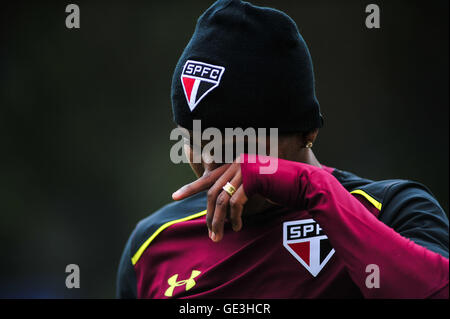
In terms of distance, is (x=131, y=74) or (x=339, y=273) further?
(x=131, y=74)

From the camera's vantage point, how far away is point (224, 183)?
4.22 feet

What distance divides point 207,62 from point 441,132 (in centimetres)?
538

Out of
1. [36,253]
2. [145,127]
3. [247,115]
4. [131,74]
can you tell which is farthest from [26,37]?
[247,115]

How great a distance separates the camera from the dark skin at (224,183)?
4.14 feet

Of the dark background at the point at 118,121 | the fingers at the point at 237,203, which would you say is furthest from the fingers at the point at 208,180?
the dark background at the point at 118,121

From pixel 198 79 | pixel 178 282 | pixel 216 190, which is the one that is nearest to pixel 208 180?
pixel 216 190

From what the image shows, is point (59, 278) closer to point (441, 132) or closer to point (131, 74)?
point (131, 74)

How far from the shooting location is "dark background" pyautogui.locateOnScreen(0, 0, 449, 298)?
17.9ft

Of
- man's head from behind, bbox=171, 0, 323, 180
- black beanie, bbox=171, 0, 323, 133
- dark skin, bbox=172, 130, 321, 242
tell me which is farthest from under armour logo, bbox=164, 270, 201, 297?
black beanie, bbox=171, 0, 323, 133

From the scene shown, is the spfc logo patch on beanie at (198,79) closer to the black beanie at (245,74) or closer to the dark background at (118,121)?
the black beanie at (245,74)

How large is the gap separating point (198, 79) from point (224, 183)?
0.31 m

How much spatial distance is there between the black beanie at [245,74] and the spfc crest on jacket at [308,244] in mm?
282

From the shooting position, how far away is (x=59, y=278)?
17.0 feet

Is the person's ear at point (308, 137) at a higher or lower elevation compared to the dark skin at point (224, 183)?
higher
